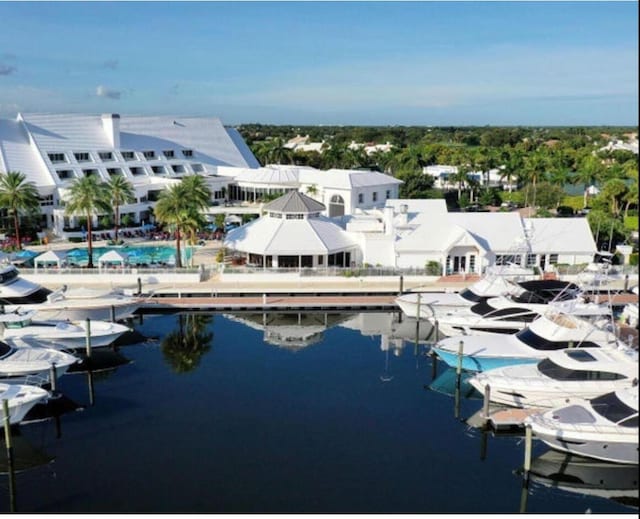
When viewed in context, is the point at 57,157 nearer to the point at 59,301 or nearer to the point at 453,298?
the point at 59,301

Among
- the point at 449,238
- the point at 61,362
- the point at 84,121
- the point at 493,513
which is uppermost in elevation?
the point at 84,121

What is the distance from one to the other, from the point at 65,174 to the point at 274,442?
48132 millimetres

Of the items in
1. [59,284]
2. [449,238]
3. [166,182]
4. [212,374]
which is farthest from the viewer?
[166,182]

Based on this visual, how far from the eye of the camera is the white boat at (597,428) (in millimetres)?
22781

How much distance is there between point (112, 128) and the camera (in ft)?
234

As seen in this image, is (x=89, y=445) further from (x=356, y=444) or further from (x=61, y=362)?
(x=356, y=444)

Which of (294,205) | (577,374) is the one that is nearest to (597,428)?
(577,374)

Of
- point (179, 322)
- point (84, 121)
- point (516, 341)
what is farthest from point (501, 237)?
point (84, 121)

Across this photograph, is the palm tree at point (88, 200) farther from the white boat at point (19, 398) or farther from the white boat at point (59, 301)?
the white boat at point (19, 398)

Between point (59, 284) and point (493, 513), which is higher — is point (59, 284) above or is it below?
above

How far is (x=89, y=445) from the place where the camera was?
25219 mm

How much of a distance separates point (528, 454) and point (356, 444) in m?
6.16

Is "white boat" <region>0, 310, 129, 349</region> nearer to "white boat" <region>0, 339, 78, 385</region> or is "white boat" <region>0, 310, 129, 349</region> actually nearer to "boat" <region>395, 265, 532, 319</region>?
"white boat" <region>0, 339, 78, 385</region>

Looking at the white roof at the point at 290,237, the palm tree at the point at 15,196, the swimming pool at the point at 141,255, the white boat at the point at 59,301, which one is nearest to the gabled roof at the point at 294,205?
the white roof at the point at 290,237
